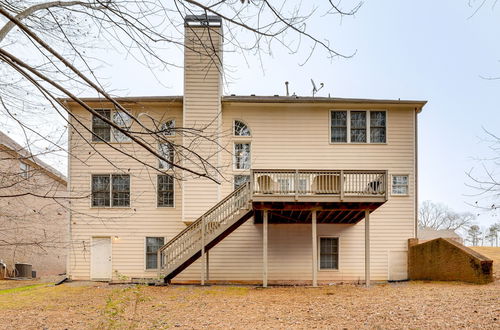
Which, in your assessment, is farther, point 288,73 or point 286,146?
point 286,146

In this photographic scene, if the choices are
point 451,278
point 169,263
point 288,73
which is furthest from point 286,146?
point 288,73

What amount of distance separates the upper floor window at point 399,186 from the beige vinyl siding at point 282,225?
7.9 inches

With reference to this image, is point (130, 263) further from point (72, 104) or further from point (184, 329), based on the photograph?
point (184, 329)

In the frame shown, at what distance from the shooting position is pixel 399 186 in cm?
1593

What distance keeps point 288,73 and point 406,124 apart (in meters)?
13.2

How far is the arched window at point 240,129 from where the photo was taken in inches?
632

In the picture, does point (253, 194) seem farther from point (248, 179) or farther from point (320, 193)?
point (248, 179)

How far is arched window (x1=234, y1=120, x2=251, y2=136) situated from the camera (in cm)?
1605

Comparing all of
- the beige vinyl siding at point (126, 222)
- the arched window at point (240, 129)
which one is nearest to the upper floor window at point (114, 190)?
the beige vinyl siding at point (126, 222)

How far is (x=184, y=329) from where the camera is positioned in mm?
7160

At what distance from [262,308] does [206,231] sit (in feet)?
16.6

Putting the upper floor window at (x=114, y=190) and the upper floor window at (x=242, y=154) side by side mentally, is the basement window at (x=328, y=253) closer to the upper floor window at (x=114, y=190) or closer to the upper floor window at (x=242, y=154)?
the upper floor window at (x=242, y=154)

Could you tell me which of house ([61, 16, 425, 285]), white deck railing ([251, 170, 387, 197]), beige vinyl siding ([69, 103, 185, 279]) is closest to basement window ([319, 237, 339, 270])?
house ([61, 16, 425, 285])

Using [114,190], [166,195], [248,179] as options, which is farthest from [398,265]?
[114,190]
